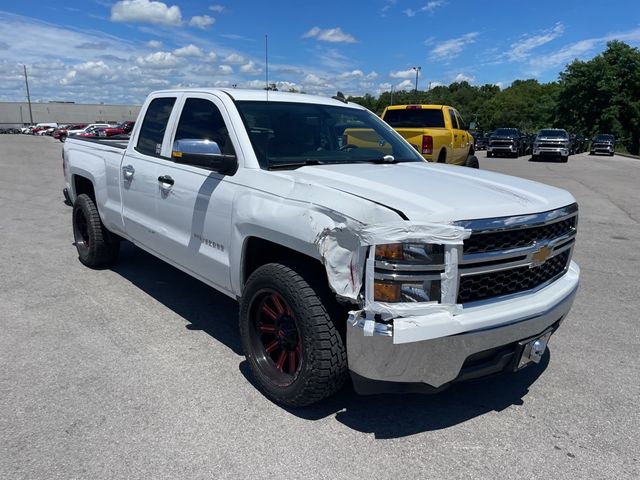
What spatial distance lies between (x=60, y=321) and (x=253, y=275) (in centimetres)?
226

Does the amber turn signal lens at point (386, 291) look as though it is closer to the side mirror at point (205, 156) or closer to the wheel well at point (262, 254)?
the wheel well at point (262, 254)

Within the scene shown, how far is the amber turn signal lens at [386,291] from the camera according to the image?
2.54 m

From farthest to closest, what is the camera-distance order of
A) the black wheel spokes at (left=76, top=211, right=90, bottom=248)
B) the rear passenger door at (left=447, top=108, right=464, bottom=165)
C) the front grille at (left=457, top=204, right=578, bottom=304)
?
the rear passenger door at (left=447, top=108, right=464, bottom=165), the black wheel spokes at (left=76, top=211, right=90, bottom=248), the front grille at (left=457, top=204, right=578, bottom=304)

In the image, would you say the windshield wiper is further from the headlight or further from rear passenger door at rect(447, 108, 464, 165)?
rear passenger door at rect(447, 108, 464, 165)

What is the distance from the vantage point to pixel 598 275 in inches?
246

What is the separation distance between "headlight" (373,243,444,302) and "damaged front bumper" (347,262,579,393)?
5.3 inches

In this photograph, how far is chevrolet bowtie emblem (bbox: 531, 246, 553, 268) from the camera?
2926 mm

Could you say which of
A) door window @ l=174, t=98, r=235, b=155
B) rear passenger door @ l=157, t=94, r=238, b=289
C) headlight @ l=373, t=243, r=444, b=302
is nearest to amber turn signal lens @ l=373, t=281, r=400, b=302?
headlight @ l=373, t=243, r=444, b=302

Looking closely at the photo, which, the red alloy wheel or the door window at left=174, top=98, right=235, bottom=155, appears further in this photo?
the door window at left=174, top=98, right=235, bottom=155

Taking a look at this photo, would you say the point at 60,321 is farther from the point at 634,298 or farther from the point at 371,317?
the point at 634,298

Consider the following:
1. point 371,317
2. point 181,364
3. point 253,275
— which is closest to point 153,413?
A: point 181,364

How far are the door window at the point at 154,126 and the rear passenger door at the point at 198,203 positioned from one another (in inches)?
9.2

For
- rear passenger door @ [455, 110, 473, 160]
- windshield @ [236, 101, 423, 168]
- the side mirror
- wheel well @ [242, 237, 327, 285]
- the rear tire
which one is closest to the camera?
wheel well @ [242, 237, 327, 285]

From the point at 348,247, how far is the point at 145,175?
2644 mm
